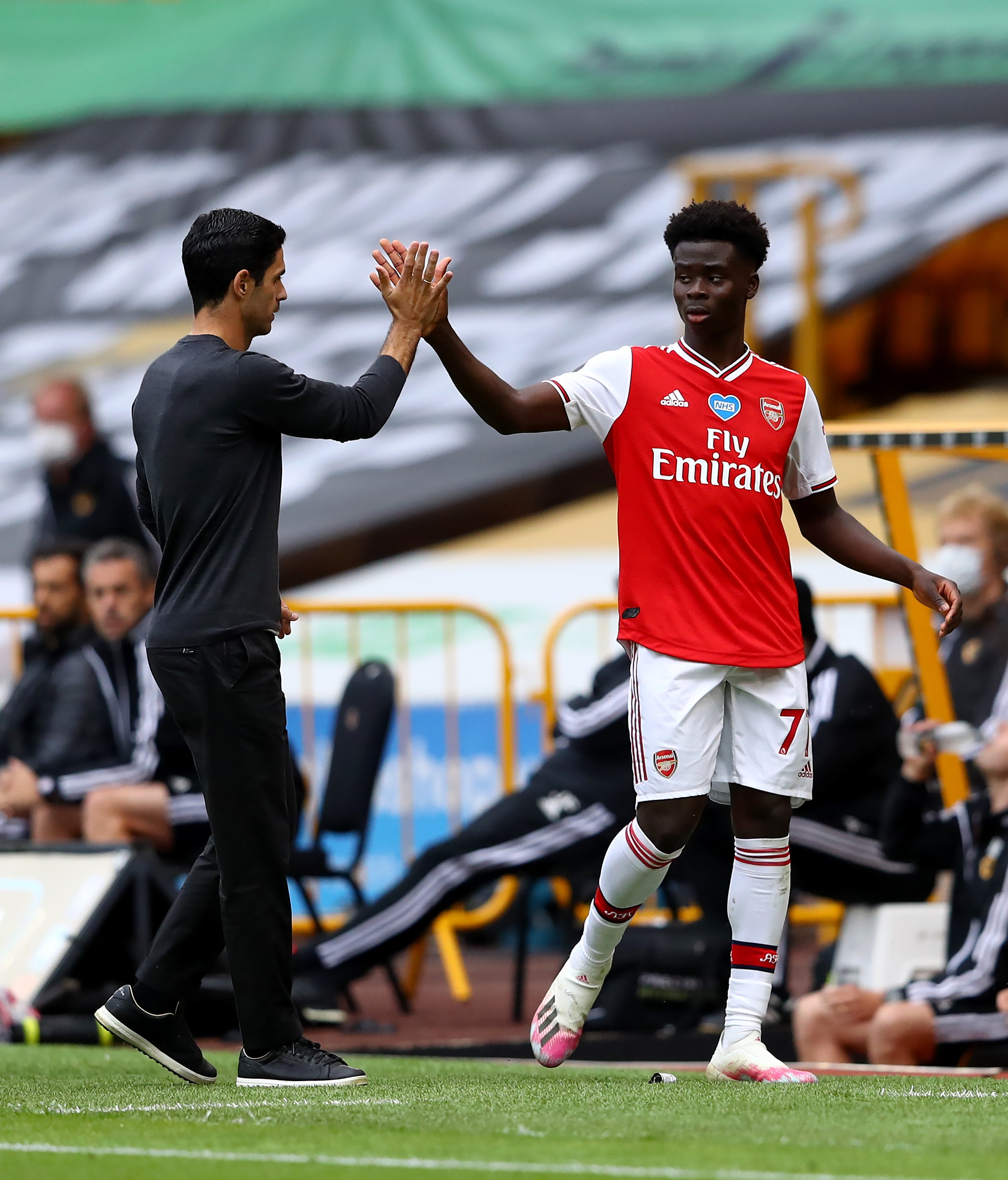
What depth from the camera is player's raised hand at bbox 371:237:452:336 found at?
16.6 ft

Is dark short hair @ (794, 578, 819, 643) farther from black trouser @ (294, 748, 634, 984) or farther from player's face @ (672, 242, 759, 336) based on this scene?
player's face @ (672, 242, 759, 336)

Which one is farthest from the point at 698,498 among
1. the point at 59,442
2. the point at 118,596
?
the point at 59,442

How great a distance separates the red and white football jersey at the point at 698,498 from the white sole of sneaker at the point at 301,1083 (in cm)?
125

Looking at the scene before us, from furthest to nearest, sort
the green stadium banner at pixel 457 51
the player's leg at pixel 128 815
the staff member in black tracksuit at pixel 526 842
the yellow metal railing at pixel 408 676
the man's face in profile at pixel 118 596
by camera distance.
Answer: the green stadium banner at pixel 457 51 < the yellow metal railing at pixel 408 676 < the man's face in profile at pixel 118 596 < the player's leg at pixel 128 815 < the staff member in black tracksuit at pixel 526 842

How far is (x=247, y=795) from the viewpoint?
4.96m

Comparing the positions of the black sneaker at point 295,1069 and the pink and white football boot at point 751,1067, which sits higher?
the black sneaker at point 295,1069

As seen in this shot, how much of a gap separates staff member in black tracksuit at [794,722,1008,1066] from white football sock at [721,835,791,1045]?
113 centimetres

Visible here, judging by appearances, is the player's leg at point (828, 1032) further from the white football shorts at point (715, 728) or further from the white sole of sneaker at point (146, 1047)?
the white sole of sneaker at point (146, 1047)

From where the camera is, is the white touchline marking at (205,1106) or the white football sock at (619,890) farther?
the white football sock at (619,890)

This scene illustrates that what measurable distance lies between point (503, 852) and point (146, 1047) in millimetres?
3125

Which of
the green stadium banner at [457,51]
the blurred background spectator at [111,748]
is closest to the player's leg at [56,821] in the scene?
the blurred background spectator at [111,748]

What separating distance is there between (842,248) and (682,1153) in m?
8.54

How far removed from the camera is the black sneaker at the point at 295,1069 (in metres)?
5.00

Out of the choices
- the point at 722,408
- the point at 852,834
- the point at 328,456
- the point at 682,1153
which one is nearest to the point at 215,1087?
the point at 682,1153
